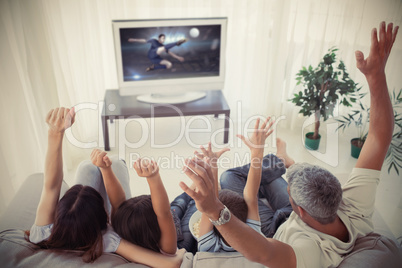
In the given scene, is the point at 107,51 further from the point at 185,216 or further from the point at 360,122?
the point at 360,122

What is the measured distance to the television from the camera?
9.23ft

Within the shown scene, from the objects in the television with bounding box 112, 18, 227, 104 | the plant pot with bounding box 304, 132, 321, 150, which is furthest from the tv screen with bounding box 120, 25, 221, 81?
the plant pot with bounding box 304, 132, 321, 150

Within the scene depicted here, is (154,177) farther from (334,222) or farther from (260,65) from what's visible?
(260,65)

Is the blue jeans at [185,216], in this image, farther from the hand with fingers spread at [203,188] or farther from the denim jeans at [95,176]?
the hand with fingers spread at [203,188]

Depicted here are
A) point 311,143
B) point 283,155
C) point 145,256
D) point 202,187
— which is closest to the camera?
point 202,187

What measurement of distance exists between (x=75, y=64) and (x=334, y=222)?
103 inches

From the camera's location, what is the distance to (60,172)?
1350mm

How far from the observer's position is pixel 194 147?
3217 millimetres

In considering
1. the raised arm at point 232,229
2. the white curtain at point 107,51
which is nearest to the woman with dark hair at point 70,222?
the raised arm at point 232,229

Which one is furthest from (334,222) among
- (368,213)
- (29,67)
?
(29,67)

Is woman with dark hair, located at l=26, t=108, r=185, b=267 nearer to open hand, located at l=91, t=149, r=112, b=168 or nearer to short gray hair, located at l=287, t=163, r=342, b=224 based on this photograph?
open hand, located at l=91, t=149, r=112, b=168

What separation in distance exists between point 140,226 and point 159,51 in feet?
6.34

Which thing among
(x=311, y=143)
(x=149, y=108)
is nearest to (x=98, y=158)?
(x=149, y=108)

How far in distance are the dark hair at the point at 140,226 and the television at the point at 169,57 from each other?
1.84 m
